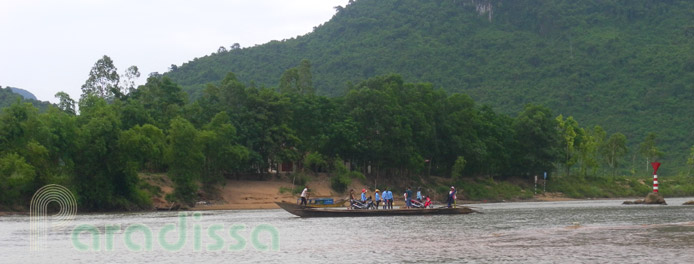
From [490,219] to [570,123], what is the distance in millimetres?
69360

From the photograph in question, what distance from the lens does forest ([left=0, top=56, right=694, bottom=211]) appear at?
6750 cm

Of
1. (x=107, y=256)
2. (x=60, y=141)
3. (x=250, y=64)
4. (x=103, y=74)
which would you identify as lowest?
(x=107, y=256)

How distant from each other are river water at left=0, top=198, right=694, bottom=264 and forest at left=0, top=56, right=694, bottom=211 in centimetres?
1335

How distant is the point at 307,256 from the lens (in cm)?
3356

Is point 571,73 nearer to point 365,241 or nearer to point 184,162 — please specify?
point 184,162

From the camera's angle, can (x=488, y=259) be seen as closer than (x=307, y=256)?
Yes

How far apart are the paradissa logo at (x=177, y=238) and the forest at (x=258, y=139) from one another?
18.4 m

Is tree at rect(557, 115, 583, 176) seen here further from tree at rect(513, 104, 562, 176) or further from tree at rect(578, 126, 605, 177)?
tree at rect(513, 104, 562, 176)

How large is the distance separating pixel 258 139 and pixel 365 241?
47294mm

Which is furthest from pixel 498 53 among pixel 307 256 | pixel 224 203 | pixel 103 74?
pixel 307 256

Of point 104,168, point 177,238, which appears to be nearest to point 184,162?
point 104,168

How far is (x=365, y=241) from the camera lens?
3956 centimetres

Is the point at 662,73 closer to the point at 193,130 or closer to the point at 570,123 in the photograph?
the point at 570,123

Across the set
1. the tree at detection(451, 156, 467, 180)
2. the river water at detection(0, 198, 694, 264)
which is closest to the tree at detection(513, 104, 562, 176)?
the tree at detection(451, 156, 467, 180)
